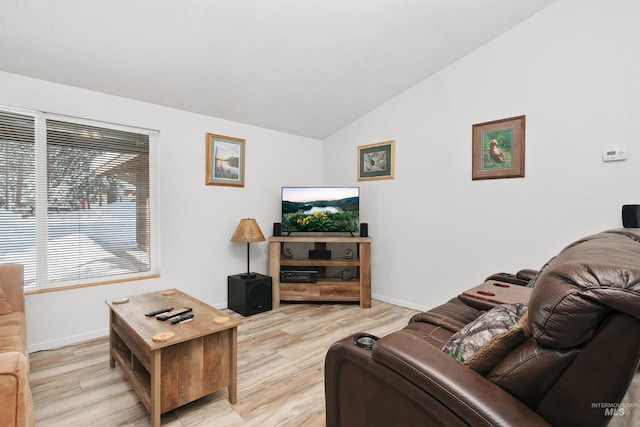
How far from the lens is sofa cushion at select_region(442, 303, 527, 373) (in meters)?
0.96

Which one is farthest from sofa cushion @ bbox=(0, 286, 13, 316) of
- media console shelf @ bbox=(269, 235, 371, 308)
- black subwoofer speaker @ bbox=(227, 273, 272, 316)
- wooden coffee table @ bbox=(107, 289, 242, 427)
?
media console shelf @ bbox=(269, 235, 371, 308)

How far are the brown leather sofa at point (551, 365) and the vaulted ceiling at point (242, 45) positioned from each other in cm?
240

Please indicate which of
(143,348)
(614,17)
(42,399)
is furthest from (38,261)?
(614,17)

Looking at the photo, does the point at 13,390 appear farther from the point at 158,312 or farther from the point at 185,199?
the point at 185,199

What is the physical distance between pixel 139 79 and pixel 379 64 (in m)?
2.26

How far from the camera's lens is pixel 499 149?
303cm

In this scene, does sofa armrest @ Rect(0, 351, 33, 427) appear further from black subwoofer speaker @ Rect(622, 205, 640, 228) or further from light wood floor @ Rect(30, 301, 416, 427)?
black subwoofer speaker @ Rect(622, 205, 640, 228)

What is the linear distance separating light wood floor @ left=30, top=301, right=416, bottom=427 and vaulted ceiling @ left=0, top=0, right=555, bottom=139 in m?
2.31

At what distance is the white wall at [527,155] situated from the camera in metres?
2.46

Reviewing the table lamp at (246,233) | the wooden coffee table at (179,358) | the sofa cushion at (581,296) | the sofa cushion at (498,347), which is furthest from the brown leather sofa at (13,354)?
the table lamp at (246,233)

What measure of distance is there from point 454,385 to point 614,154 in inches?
103

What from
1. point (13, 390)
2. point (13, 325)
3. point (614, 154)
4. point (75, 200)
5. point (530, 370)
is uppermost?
point (614, 154)

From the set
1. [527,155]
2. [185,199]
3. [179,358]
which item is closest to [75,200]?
[185,199]

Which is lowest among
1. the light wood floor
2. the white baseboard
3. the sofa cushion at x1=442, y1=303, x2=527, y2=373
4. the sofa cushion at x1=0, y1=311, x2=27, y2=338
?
the light wood floor
